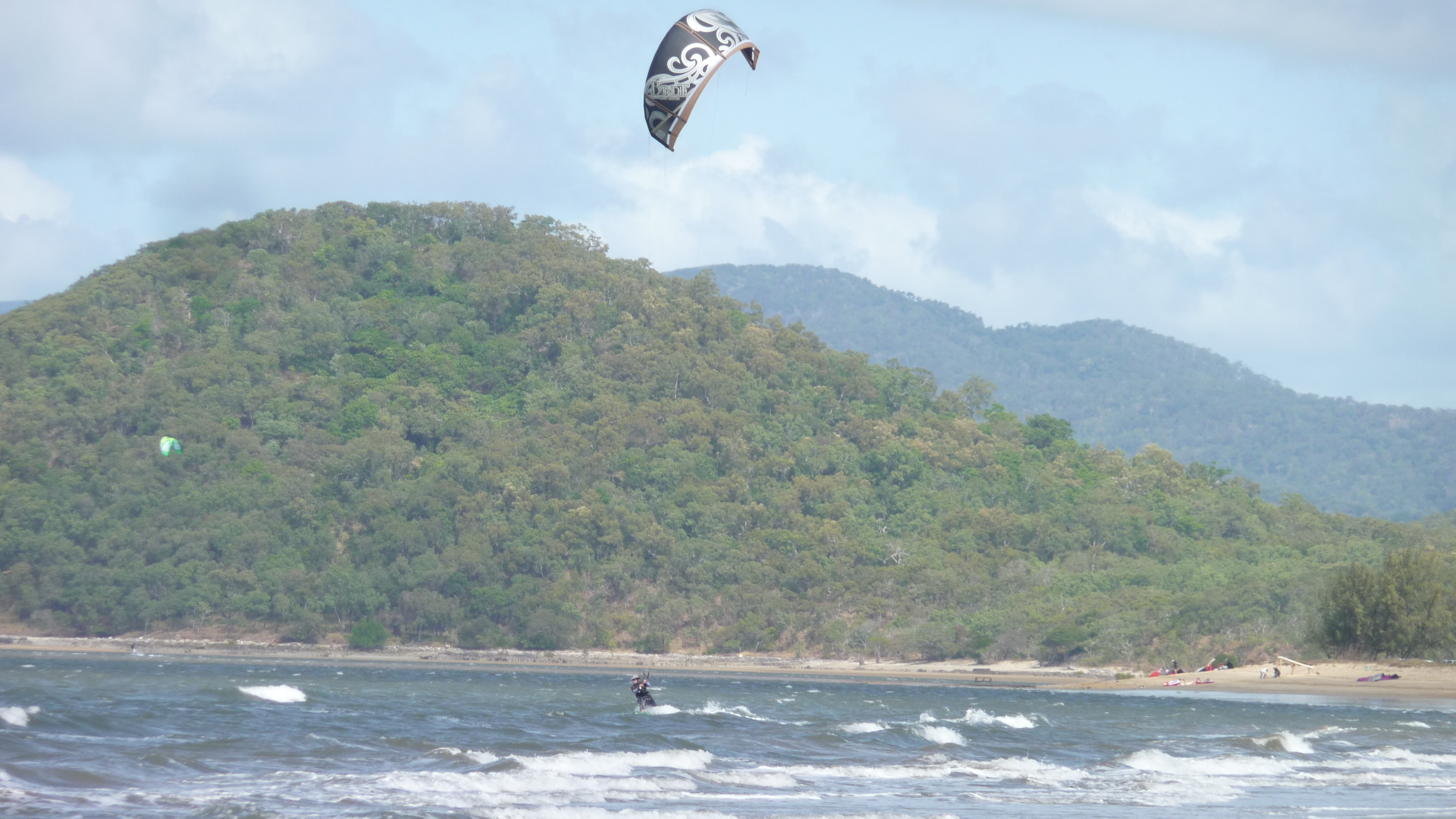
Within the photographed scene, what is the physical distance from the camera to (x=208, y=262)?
121000 millimetres

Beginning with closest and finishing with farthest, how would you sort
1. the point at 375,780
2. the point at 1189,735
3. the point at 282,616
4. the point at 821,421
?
the point at 375,780 → the point at 1189,735 → the point at 282,616 → the point at 821,421

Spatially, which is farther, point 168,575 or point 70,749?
point 168,575

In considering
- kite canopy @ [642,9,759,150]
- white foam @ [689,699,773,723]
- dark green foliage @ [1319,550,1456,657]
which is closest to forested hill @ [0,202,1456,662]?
dark green foliage @ [1319,550,1456,657]

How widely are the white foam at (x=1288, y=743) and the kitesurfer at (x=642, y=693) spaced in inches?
647

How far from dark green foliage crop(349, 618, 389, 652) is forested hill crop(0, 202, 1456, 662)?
8.7 inches

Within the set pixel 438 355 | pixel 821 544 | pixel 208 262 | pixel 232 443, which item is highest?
pixel 208 262

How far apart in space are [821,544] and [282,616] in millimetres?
37162

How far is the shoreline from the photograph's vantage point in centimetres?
6806

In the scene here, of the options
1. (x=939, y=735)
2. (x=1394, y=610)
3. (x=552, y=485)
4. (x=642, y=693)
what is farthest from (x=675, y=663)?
(x=939, y=735)

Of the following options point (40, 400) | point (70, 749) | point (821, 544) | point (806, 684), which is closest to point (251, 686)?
point (70, 749)

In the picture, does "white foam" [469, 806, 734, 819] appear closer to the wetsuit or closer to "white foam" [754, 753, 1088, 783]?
"white foam" [754, 753, 1088, 783]

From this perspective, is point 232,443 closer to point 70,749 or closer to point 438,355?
point 438,355

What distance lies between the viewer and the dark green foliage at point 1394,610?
5153 cm

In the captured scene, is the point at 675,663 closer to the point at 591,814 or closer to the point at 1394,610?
the point at 1394,610
